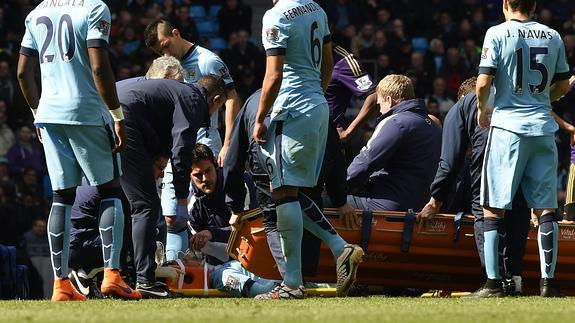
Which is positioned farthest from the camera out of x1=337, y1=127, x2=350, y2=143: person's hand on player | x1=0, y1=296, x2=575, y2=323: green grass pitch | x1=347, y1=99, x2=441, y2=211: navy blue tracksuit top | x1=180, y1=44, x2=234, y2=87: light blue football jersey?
x1=180, y1=44, x2=234, y2=87: light blue football jersey

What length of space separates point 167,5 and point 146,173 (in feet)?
38.7

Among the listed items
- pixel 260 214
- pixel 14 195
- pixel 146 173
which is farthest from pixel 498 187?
pixel 14 195

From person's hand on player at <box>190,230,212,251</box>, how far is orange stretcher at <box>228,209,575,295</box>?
97 cm

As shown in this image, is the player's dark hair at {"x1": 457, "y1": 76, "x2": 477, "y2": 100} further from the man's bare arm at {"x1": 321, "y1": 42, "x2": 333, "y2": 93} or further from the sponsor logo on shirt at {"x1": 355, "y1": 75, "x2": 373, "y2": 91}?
the man's bare arm at {"x1": 321, "y1": 42, "x2": 333, "y2": 93}

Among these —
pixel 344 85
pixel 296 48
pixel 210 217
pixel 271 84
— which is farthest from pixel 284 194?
pixel 344 85

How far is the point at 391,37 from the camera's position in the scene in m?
21.3

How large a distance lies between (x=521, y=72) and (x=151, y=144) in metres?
2.57

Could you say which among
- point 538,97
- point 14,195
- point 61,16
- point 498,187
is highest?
point 61,16

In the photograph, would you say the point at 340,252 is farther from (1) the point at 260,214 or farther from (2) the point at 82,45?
(2) the point at 82,45

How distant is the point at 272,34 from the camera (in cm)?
861

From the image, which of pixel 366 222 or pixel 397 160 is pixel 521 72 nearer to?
pixel 397 160

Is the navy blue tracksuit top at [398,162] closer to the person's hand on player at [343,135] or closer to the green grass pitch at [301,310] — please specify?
the person's hand on player at [343,135]

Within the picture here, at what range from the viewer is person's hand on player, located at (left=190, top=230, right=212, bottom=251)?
10.8 meters

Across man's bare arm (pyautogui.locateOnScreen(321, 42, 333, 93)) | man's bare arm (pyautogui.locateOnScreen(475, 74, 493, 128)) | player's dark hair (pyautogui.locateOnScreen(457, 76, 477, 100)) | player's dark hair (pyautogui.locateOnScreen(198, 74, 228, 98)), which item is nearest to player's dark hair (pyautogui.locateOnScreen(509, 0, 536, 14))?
man's bare arm (pyautogui.locateOnScreen(475, 74, 493, 128))
